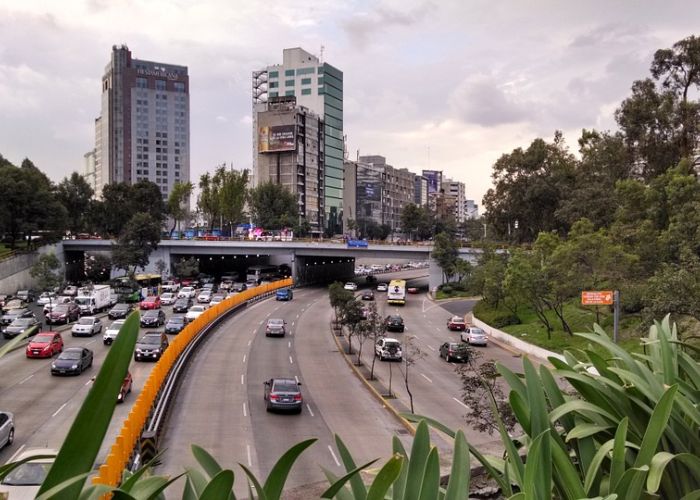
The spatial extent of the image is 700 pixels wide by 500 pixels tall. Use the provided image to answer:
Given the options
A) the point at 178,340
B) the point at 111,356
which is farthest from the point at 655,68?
Result: the point at 111,356

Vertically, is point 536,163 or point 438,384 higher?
point 536,163

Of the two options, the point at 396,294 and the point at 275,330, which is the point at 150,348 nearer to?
the point at 275,330

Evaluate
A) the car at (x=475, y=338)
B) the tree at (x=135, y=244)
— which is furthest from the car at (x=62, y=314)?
the car at (x=475, y=338)

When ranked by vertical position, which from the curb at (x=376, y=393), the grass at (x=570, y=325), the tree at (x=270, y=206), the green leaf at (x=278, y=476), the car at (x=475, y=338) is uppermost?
the tree at (x=270, y=206)

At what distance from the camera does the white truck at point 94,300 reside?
4912 cm

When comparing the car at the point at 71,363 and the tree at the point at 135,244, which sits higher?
the tree at the point at 135,244

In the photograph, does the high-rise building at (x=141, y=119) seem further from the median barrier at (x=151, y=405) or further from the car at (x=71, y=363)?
the car at (x=71, y=363)

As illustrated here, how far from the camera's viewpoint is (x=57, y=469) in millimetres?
3162

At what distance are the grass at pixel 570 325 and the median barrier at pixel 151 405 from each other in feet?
65.7

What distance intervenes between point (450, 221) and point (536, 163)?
7411cm

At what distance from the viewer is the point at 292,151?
443ft

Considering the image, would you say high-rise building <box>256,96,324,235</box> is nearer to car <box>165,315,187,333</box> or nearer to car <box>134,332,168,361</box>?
car <box>165,315,187,333</box>

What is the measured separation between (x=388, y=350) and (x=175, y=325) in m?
15.4

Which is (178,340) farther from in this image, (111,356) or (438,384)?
(111,356)
